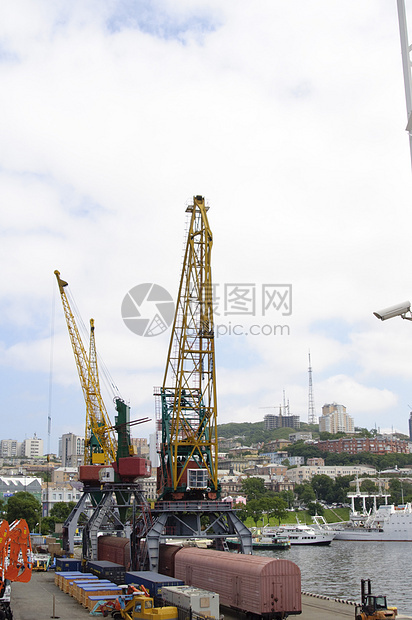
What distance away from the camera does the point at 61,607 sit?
4678cm

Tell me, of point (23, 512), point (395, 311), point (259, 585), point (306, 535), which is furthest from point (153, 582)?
point (306, 535)

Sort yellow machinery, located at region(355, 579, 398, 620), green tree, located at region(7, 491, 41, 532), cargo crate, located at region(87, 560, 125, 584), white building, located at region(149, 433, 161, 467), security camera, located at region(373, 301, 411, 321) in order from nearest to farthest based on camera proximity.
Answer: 1. security camera, located at region(373, 301, 411, 321)
2. yellow machinery, located at region(355, 579, 398, 620)
3. cargo crate, located at region(87, 560, 125, 584)
4. white building, located at region(149, 433, 161, 467)
5. green tree, located at region(7, 491, 41, 532)

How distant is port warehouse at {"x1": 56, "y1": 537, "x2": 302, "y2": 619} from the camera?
34906 mm

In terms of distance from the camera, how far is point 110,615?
42.1m

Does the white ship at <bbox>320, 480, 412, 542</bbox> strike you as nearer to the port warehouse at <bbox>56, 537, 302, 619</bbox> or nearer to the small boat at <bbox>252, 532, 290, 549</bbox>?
the small boat at <bbox>252, 532, 290, 549</bbox>

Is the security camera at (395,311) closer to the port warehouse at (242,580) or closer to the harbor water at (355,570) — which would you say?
the port warehouse at (242,580)

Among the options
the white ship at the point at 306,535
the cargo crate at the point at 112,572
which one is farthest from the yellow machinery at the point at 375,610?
the white ship at the point at 306,535

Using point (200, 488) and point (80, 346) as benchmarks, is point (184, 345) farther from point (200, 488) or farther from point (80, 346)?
point (80, 346)

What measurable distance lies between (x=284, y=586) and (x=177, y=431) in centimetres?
2996

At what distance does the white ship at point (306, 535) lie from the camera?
481ft

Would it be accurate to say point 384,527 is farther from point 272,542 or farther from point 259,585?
point 259,585

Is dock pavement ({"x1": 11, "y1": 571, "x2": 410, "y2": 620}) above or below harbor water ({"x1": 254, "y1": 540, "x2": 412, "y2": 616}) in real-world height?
above

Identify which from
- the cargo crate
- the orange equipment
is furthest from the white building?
the orange equipment

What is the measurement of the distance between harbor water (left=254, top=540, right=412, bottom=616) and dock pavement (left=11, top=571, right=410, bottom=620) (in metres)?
8.41
